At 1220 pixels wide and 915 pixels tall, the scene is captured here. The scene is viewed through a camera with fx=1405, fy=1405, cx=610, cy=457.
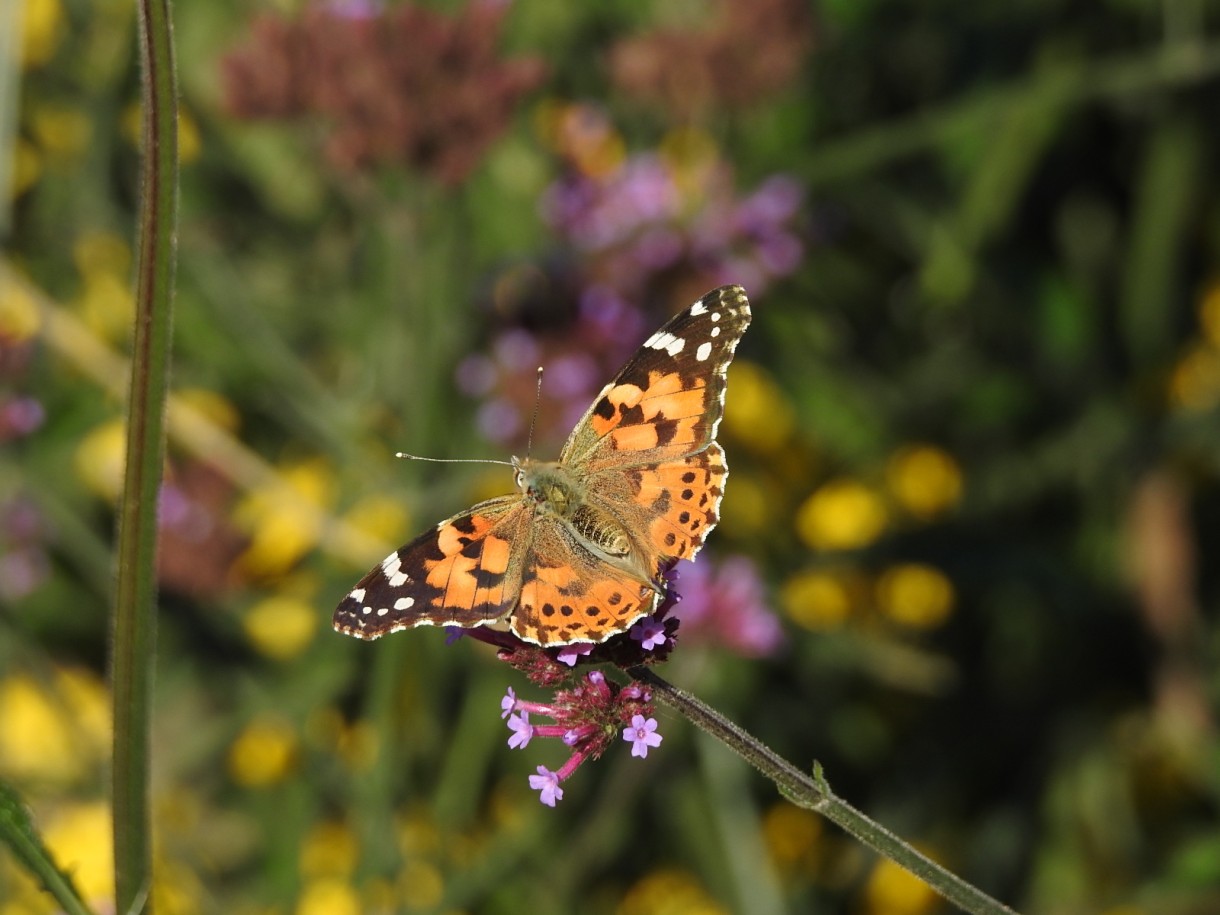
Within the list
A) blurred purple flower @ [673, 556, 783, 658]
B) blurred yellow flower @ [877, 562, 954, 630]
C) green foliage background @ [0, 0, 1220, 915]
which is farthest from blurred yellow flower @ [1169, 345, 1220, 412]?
blurred purple flower @ [673, 556, 783, 658]

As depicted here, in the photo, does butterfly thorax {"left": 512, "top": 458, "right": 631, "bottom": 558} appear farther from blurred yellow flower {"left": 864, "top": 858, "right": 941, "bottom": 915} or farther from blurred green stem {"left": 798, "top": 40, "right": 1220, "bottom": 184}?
blurred yellow flower {"left": 864, "top": 858, "right": 941, "bottom": 915}

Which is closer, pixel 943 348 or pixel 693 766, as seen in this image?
pixel 693 766

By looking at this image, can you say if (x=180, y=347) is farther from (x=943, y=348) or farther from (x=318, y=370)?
(x=943, y=348)

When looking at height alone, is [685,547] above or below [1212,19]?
below

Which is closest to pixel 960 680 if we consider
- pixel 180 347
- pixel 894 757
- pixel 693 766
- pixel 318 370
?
pixel 894 757

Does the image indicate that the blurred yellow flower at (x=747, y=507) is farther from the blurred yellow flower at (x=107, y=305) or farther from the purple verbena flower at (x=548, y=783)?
the purple verbena flower at (x=548, y=783)
